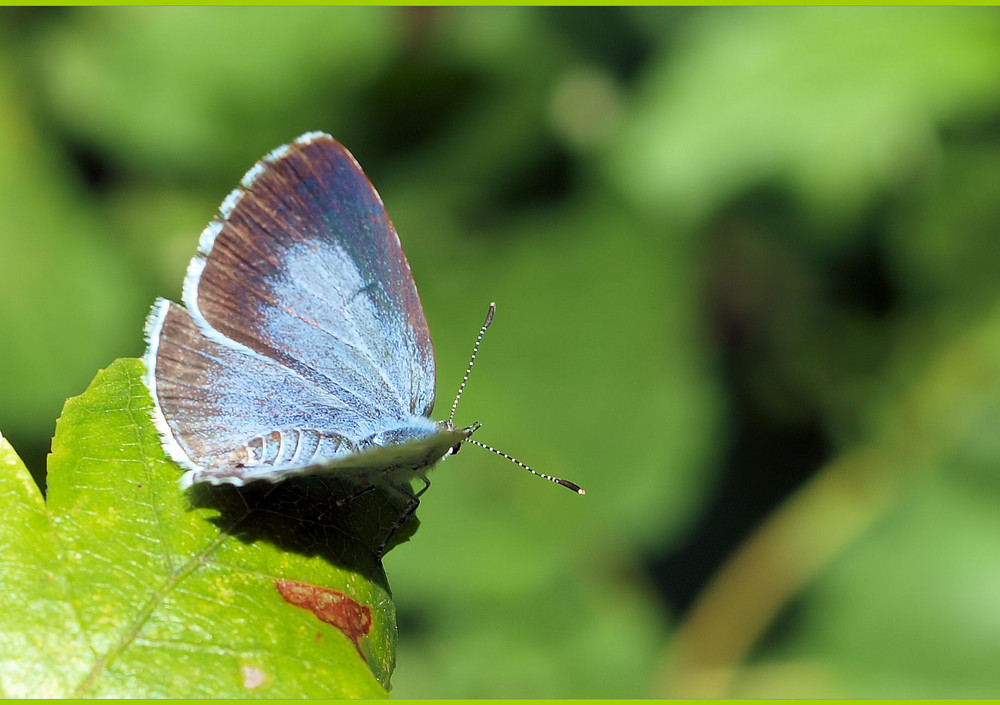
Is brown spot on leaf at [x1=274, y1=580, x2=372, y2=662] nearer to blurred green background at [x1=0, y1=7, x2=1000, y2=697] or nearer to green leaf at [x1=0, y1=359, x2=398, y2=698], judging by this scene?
green leaf at [x1=0, y1=359, x2=398, y2=698]

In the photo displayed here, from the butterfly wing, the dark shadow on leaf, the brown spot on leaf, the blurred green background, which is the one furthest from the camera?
the blurred green background

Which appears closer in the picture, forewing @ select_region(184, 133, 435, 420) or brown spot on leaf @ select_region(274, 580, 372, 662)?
brown spot on leaf @ select_region(274, 580, 372, 662)

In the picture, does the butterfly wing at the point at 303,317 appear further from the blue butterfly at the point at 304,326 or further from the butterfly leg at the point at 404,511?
the butterfly leg at the point at 404,511

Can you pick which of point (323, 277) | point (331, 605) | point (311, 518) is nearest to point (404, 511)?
point (311, 518)

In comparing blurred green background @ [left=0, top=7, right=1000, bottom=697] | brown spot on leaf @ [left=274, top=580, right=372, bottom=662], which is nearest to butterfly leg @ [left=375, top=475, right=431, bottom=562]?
brown spot on leaf @ [left=274, top=580, right=372, bottom=662]

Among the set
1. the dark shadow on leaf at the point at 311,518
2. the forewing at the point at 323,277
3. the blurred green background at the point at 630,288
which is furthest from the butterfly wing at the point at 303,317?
the blurred green background at the point at 630,288

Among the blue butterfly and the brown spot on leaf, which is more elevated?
the blue butterfly

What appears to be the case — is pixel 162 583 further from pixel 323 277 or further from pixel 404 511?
pixel 323 277
